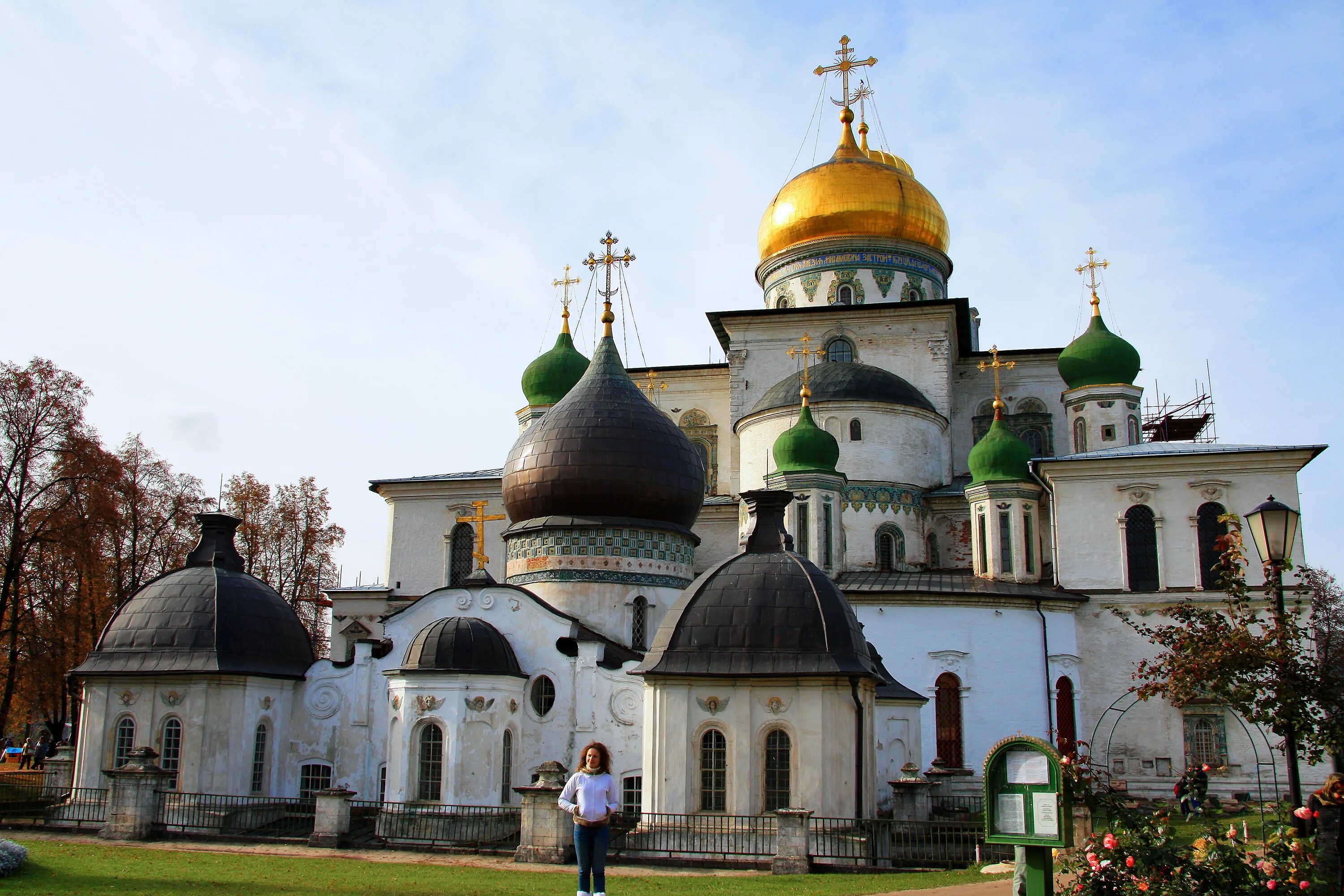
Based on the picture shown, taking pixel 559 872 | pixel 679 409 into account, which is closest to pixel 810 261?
pixel 679 409

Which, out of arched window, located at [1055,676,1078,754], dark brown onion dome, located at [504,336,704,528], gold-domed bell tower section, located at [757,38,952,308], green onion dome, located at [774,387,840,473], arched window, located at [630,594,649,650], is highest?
gold-domed bell tower section, located at [757,38,952,308]

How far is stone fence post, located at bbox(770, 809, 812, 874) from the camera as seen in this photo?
13.2m

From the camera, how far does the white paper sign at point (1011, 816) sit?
870 cm

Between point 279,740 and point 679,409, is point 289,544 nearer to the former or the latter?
point 679,409

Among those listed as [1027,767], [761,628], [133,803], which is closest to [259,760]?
[133,803]

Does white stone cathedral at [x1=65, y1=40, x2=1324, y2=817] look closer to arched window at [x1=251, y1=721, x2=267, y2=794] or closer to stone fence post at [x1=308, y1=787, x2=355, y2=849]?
arched window at [x1=251, y1=721, x2=267, y2=794]

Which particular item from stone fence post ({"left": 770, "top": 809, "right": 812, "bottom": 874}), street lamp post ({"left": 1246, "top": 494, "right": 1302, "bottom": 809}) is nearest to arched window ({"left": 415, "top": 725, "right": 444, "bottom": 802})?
stone fence post ({"left": 770, "top": 809, "right": 812, "bottom": 874})

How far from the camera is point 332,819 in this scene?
52.1ft

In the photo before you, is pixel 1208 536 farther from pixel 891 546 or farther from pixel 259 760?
pixel 259 760

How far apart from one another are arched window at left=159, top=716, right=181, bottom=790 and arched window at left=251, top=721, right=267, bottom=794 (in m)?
1.08

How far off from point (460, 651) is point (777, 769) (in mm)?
5426

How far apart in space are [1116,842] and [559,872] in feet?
21.7

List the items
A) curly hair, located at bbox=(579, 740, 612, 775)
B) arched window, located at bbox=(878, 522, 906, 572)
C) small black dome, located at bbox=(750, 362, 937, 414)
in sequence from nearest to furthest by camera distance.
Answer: curly hair, located at bbox=(579, 740, 612, 775) < arched window, located at bbox=(878, 522, 906, 572) < small black dome, located at bbox=(750, 362, 937, 414)

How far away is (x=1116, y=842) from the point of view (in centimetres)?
855
